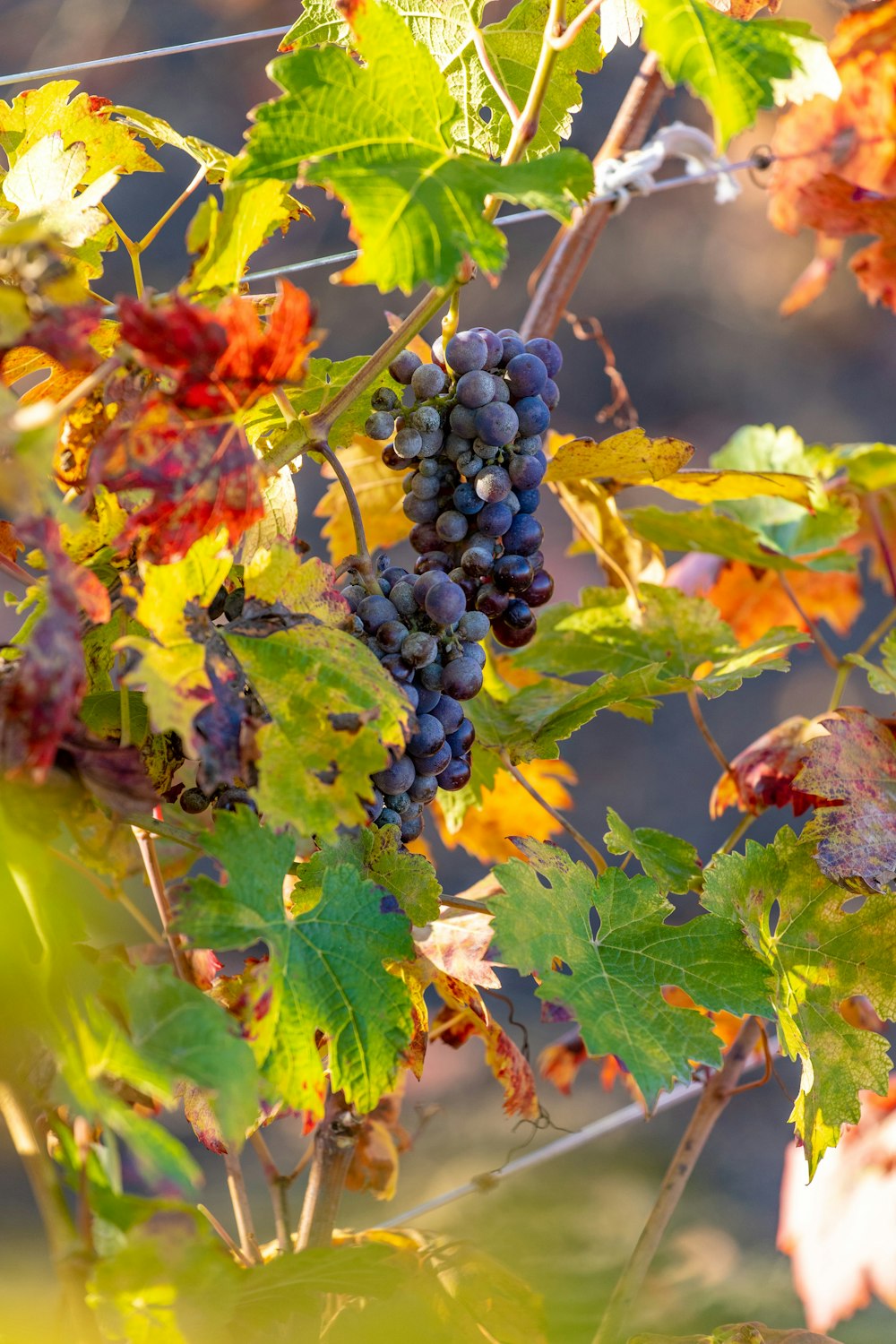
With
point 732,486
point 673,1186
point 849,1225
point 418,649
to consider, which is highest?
point 418,649

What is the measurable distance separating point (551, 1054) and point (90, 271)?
25.3 inches

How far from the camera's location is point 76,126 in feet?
1.49

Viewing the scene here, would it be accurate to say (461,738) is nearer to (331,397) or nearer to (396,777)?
(396,777)

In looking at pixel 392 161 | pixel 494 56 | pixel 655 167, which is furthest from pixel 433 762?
pixel 655 167

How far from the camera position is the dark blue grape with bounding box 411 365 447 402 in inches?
17.2

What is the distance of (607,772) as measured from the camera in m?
2.12

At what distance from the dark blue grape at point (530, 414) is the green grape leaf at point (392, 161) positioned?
0.32 feet

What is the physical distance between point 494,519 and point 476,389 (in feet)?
0.18

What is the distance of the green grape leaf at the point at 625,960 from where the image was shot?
404 mm

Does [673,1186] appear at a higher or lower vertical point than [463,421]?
lower

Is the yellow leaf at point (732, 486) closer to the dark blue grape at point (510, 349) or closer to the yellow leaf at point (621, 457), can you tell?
the yellow leaf at point (621, 457)

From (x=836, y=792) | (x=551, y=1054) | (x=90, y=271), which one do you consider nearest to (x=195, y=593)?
(x=90, y=271)

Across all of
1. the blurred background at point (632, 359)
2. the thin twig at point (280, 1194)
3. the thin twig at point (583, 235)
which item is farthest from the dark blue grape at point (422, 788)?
the blurred background at point (632, 359)

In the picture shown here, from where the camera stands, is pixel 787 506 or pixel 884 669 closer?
pixel 884 669
